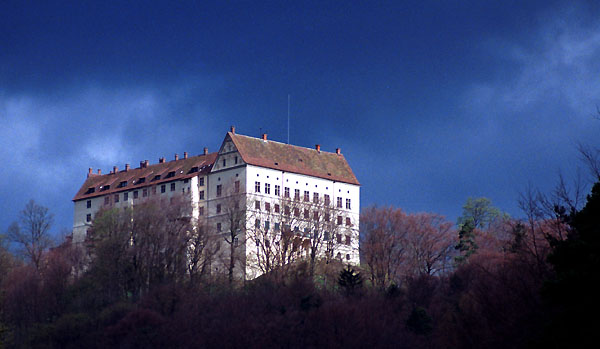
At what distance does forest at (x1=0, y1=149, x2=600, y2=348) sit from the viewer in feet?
219

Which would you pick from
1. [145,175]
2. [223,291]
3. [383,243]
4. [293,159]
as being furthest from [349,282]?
[145,175]

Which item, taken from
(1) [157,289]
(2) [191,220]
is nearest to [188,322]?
(1) [157,289]

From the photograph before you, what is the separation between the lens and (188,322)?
71.4 meters

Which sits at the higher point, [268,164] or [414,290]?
[268,164]

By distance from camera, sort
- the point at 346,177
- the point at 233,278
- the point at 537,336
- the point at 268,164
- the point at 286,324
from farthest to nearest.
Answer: the point at 346,177, the point at 268,164, the point at 233,278, the point at 286,324, the point at 537,336

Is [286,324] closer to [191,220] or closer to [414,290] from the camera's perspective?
[414,290]

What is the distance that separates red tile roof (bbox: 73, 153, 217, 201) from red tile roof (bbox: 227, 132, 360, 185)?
4.30m

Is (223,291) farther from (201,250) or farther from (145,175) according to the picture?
(145,175)

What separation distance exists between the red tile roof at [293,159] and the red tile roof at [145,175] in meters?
4.30

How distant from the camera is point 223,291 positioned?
79.6m

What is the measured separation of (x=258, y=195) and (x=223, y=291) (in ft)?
64.9

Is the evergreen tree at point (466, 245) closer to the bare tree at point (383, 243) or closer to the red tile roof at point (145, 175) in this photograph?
the bare tree at point (383, 243)

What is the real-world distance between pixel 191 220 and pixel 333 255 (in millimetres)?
14000

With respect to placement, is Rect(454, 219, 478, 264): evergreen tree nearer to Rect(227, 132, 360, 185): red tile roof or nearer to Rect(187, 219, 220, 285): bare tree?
Rect(187, 219, 220, 285): bare tree
